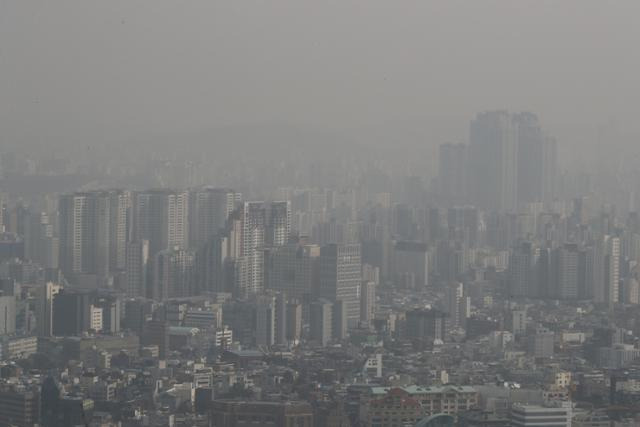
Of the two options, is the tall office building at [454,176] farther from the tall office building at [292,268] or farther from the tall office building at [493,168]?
the tall office building at [292,268]

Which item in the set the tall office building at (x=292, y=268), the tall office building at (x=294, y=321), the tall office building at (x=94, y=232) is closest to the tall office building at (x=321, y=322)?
the tall office building at (x=294, y=321)

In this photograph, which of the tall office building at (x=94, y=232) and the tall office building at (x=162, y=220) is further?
the tall office building at (x=162, y=220)

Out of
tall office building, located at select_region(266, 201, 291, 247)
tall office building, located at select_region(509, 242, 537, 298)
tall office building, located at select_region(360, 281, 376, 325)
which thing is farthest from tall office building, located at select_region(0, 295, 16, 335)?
tall office building, located at select_region(509, 242, 537, 298)

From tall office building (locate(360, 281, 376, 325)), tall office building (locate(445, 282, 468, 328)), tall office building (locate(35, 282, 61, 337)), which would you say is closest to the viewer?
tall office building (locate(35, 282, 61, 337))

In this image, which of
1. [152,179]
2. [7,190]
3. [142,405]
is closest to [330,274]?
[152,179]

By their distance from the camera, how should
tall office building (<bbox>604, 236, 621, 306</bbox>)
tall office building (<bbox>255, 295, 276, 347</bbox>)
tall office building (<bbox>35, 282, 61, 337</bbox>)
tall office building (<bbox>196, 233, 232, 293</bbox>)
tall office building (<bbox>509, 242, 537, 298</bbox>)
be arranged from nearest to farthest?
tall office building (<bbox>35, 282, 61, 337</bbox>) → tall office building (<bbox>255, 295, 276, 347</bbox>) → tall office building (<bbox>196, 233, 232, 293</bbox>) → tall office building (<bbox>604, 236, 621, 306</bbox>) → tall office building (<bbox>509, 242, 537, 298</bbox>)

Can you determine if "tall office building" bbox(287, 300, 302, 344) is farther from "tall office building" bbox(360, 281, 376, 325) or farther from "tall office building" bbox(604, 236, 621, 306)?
"tall office building" bbox(604, 236, 621, 306)
